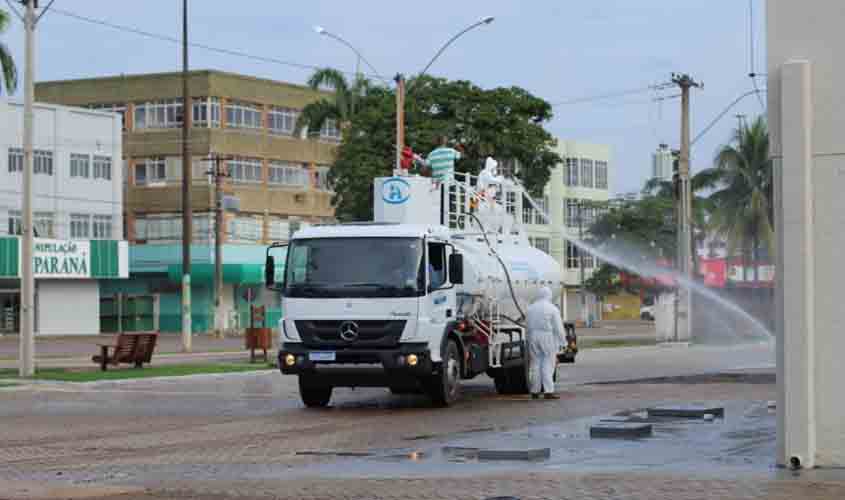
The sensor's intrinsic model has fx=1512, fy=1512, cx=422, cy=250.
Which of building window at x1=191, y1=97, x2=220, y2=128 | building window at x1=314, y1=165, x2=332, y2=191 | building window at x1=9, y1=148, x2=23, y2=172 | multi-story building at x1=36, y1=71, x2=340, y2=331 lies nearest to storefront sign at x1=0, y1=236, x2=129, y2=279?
building window at x1=9, y1=148, x2=23, y2=172

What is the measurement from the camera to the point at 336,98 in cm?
7356

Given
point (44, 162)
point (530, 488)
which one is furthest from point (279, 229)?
point (530, 488)

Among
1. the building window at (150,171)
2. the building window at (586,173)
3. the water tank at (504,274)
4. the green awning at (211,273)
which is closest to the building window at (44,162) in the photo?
the green awning at (211,273)

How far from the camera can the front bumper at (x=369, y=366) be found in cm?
2247

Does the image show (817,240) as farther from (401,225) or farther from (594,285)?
(594,285)

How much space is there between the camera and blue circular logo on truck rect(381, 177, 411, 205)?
26.0m

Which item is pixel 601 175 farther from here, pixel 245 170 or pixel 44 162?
pixel 44 162

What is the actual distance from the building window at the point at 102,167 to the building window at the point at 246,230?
960cm

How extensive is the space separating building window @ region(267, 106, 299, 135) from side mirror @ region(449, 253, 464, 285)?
6966 centimetres

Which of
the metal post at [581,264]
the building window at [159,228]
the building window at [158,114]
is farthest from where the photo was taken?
the metal post at [581,264]

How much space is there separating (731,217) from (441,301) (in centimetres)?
5942

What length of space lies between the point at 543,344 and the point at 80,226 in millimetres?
56901

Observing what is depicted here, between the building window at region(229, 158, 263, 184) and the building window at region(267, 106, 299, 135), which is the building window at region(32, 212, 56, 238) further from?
the building window at region(267, 106, 299, 135)

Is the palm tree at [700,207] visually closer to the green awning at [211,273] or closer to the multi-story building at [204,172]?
the multi-story building at [204,172]
